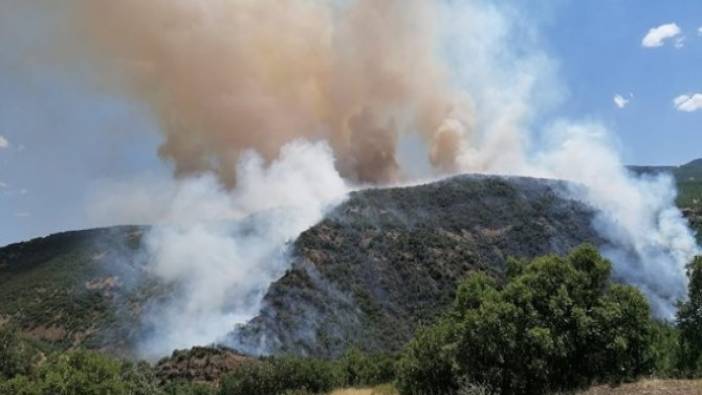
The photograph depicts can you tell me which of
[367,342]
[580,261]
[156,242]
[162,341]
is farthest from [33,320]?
[580,261]

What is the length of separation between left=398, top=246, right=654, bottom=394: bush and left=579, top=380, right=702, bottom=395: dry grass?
275 cm

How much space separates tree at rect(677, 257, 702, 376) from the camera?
30.9 m

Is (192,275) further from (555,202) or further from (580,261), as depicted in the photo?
(580,261)

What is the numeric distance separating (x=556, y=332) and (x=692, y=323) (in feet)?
22.5

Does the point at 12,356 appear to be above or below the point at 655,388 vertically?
above

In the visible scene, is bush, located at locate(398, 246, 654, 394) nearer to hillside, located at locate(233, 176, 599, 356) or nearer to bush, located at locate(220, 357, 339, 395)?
bush, located at locate(220, 357, 339, 395)

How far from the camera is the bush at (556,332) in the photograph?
Answer: 3038 centimetres

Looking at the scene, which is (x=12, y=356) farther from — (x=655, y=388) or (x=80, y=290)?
(x=80, y=290)

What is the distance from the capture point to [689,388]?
890 inches

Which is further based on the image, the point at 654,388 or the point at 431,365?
the point at 431,365

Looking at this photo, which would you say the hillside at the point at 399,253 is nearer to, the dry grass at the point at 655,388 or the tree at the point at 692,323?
the tree at the point at 692,323

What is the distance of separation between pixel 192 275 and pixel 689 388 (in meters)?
137

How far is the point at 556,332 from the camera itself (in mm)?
31578

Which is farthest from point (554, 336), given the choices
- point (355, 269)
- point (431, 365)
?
→ point (355, 269)
